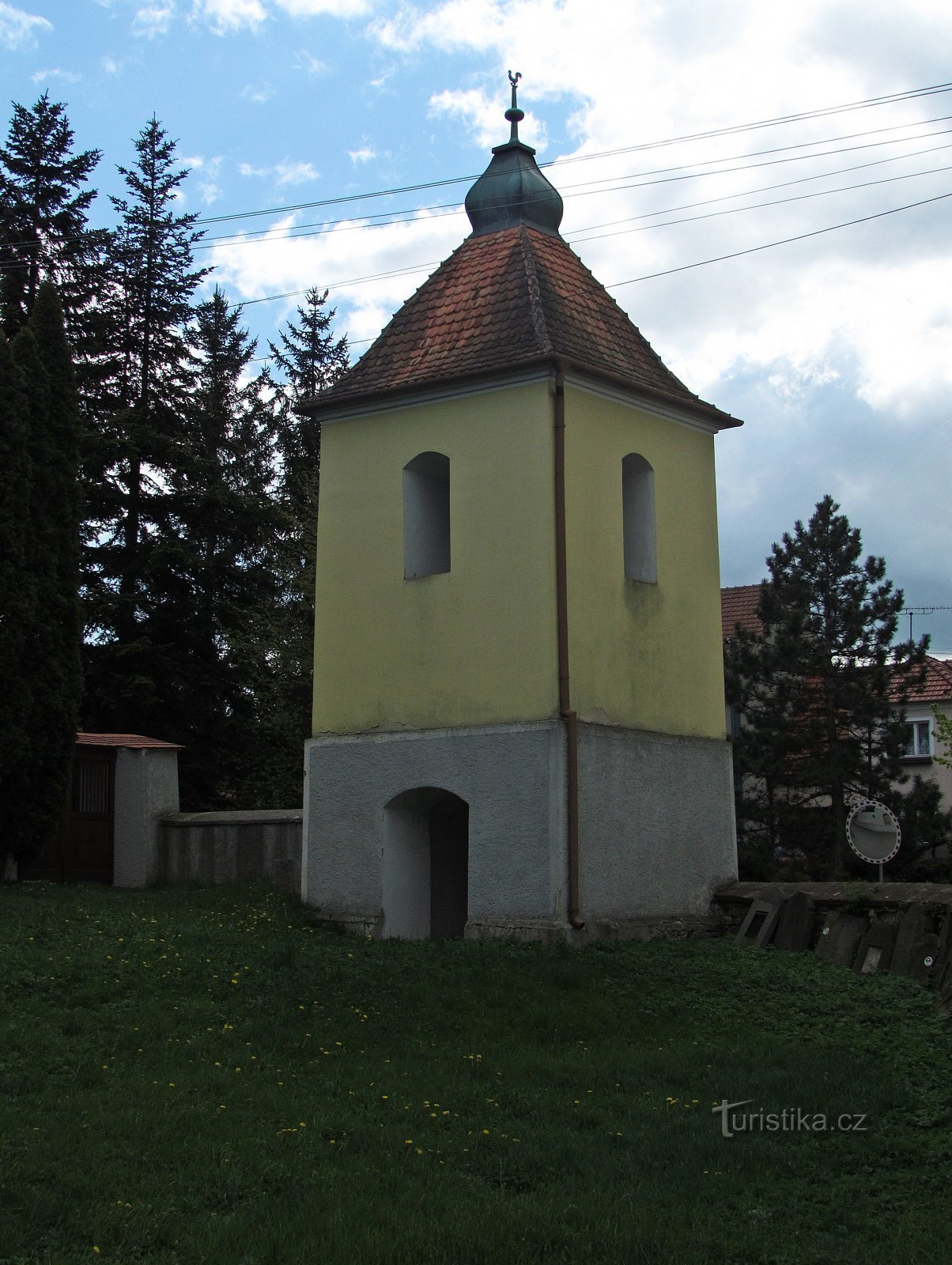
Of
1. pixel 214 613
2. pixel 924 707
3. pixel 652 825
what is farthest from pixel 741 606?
pixel 652 825

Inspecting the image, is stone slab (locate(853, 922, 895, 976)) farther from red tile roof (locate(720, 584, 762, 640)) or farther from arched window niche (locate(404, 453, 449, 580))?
red tile roof (locate(720, 584, 762, 640))

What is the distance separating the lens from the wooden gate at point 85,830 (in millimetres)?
20531

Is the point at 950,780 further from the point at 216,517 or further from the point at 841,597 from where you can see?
the point at 216,517

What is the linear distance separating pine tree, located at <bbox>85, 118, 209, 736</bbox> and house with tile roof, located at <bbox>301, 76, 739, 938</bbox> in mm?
12426

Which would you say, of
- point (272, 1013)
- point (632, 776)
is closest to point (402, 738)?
point (632, 776)

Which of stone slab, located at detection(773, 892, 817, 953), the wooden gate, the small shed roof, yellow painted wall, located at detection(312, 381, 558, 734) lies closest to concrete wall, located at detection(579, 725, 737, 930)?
yellow painted wall, located at detection(312, 381, 558, 734)

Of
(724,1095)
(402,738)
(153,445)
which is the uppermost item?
(153,445)

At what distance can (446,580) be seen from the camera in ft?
52.0

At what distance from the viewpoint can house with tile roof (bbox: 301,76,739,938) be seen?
49.0ft

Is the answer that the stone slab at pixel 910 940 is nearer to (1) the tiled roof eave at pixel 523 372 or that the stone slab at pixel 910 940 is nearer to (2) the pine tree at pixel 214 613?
(1) the tiled roof eave at pixel 523 372

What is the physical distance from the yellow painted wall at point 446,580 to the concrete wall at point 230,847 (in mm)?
3414

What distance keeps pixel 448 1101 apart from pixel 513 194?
12.1 metres

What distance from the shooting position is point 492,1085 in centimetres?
978

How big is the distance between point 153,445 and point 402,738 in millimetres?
15582
